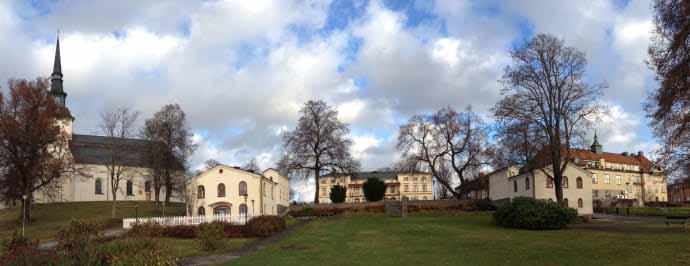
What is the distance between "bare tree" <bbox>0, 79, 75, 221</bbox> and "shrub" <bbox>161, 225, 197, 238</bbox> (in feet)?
68.9

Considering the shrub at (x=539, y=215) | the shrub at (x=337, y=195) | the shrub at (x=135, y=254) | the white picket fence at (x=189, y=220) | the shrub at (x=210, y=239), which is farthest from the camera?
the shrub at (x=337, y=195)

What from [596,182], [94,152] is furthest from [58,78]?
[596,182]

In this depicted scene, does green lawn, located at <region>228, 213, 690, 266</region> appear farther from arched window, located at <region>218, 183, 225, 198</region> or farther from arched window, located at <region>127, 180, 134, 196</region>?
arched window, located at <region>127, 180, 134, 196</region>

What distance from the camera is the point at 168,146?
64.1 m

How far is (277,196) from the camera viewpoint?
6444 centimetres

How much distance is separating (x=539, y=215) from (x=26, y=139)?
136 ft

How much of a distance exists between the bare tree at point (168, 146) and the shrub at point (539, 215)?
39461mm

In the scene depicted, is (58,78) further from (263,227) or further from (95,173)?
(263,227)

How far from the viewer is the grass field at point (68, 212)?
50.1m

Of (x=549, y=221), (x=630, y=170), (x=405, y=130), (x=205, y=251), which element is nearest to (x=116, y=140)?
(x=405, y=130)

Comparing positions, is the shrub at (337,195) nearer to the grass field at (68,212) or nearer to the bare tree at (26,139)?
the grass field at (68,212)

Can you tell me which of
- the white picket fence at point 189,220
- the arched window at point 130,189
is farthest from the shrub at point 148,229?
A: the arched window at point 130,189

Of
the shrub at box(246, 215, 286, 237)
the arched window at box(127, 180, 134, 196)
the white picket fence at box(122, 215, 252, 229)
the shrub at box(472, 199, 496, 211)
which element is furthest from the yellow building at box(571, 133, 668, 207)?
the shrub at box(246, 215, 286, 237)

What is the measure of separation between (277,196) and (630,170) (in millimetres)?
75950
